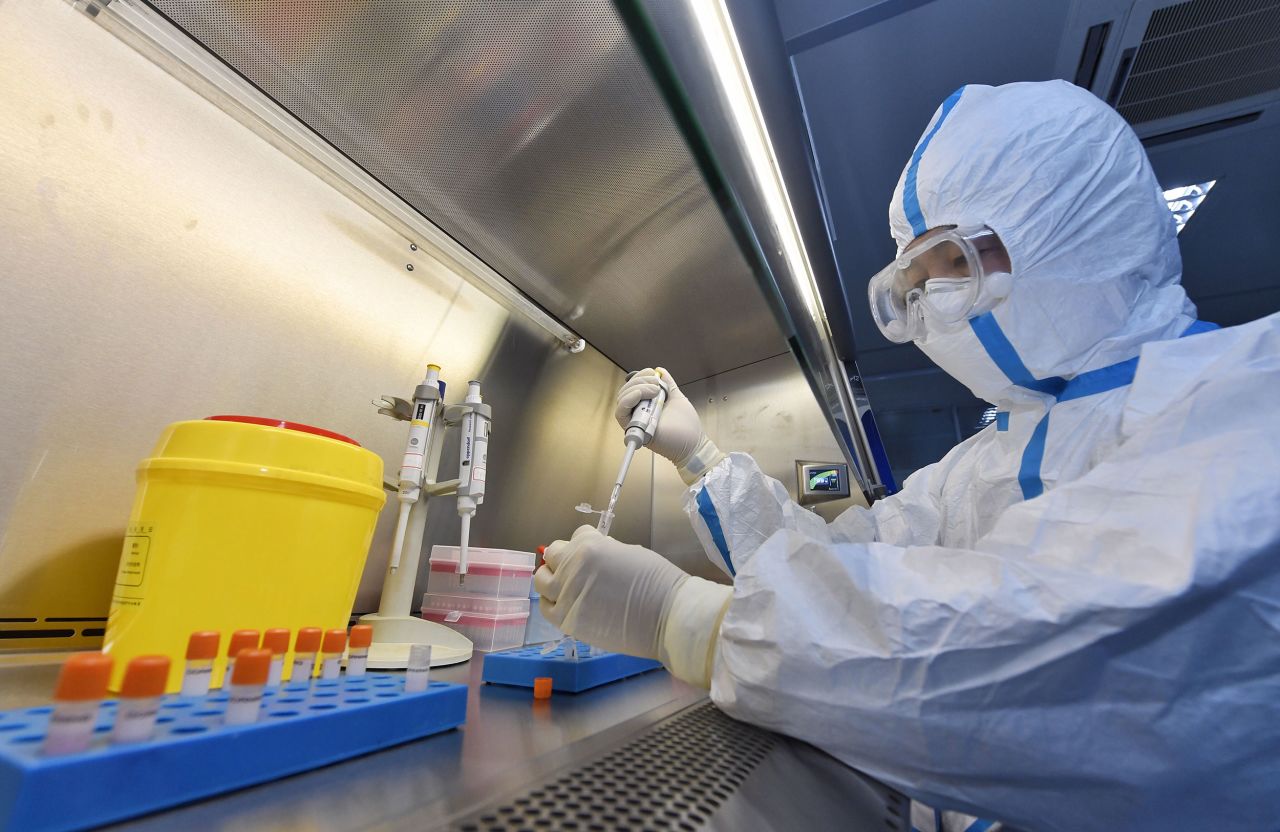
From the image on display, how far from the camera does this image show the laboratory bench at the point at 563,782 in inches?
12.4

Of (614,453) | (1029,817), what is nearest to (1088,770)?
(1029,817)

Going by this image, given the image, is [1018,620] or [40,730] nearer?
[40,730]

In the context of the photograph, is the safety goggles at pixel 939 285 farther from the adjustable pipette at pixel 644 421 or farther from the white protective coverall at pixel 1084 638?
the adjustable pipette at pixel 644 421

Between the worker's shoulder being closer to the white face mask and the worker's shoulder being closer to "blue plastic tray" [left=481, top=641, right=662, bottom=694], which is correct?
the white face mask

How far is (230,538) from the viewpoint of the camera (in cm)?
52

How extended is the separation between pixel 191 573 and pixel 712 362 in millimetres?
1454

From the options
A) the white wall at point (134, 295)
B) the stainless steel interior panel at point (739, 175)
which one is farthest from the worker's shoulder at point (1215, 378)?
the white wall at point (134, 295)

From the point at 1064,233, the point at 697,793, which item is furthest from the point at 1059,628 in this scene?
the point at 1064,233

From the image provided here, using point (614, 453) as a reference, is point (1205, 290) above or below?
above

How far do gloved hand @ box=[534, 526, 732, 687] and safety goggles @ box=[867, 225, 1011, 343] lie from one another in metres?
0.69

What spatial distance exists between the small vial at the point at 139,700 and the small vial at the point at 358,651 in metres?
0.20

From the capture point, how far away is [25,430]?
632 millimetres

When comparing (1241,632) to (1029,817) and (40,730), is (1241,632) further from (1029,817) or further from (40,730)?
(40,730)

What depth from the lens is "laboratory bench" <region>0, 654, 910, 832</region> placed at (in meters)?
0.31
